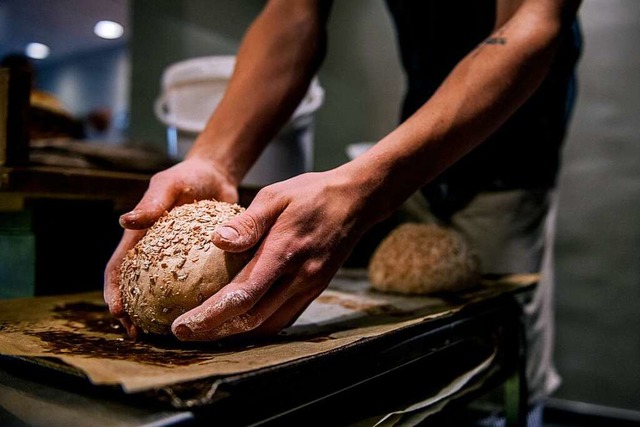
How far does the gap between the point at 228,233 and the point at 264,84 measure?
2.65 ft

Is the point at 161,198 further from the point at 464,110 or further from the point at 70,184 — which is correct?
the point at 464,110

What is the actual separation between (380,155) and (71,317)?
2.29ft

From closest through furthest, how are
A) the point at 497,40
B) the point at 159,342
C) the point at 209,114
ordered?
1. the point at 159,342
2. the point at 497,40
3. the point at 209,114

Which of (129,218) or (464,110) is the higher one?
(464,110)

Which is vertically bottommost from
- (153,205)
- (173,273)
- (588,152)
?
(173,273)

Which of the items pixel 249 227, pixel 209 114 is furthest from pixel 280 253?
pixel 209 114

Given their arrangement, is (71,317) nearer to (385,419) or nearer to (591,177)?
(385,419)

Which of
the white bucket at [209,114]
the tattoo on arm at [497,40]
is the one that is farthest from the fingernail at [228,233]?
the white bucket at [209,114]

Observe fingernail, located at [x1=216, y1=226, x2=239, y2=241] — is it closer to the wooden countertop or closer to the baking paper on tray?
the baking paper on tray

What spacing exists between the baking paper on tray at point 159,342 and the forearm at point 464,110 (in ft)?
0.84

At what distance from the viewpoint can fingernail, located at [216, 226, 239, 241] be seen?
883 millimetres

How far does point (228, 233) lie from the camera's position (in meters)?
0.89

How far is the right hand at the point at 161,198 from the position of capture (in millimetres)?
1055

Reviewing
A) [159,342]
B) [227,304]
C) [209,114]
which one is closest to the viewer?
[227,304]
